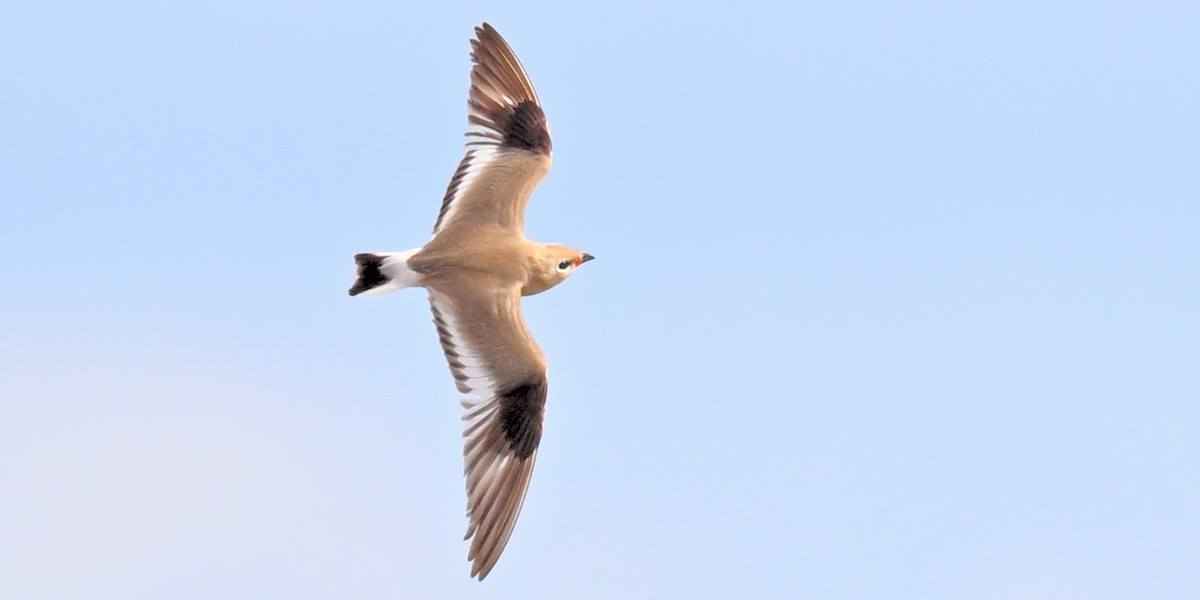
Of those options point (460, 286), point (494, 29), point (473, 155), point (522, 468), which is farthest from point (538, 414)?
point (494, 29)

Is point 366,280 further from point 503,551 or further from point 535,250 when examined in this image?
point 503,551

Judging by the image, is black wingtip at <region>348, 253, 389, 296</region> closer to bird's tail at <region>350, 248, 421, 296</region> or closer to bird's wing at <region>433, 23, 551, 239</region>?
bird's tail at <region>350, 248, 421, 296</region>

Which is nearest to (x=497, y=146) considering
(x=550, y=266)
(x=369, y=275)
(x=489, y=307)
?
(x=550, y=266)

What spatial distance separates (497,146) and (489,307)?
2.02 meters

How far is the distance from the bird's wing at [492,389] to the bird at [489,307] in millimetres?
10

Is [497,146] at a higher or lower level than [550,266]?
higher

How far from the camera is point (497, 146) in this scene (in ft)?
56.3

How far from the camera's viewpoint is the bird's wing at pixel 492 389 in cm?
1609

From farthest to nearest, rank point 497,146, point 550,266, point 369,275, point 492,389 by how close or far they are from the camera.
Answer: point 497,146
point 550,266
point 492,389
point 369,275

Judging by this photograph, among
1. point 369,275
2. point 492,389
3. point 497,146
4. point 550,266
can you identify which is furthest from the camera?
point 497,146

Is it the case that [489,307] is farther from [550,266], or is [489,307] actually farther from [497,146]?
[497,146]

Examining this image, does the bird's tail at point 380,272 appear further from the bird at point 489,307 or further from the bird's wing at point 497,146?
the bird's wing at point 497,146

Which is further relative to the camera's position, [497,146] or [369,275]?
[497,146]

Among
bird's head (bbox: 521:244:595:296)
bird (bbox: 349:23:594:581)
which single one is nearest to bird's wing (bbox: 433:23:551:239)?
bird (bbox: 349:23:594:581)
